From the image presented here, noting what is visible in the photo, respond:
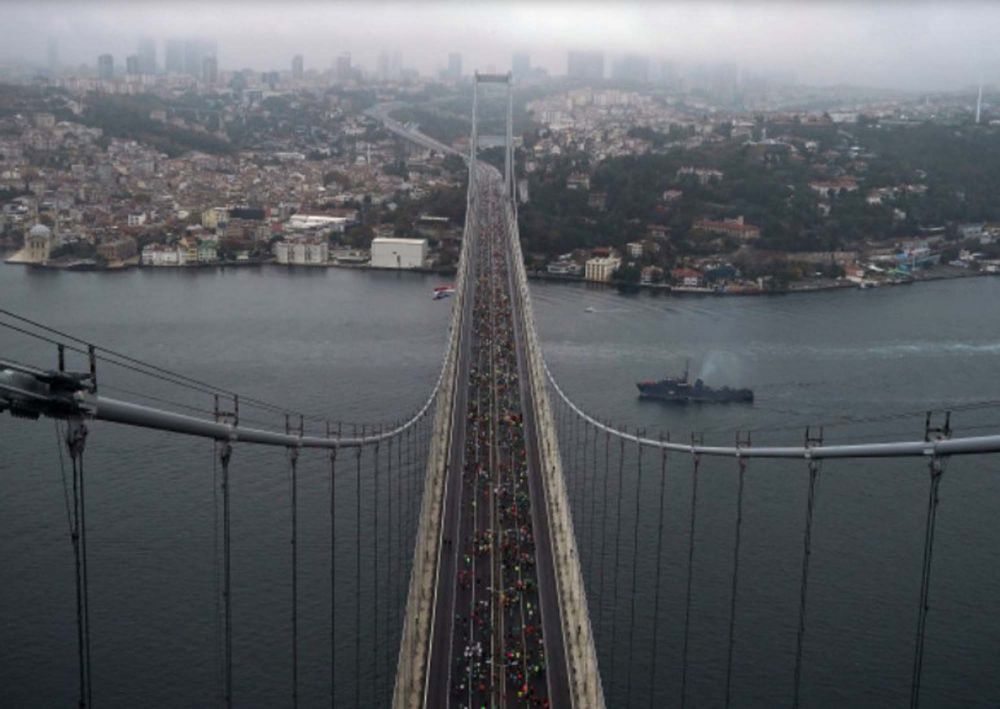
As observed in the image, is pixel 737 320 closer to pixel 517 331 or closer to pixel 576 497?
pixel 517 331

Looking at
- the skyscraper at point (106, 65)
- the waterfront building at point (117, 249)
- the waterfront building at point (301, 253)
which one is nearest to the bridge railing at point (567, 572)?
the waterfront building at point (301, 253)

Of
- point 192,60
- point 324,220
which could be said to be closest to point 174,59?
point 192,60

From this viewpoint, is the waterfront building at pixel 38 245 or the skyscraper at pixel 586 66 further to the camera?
the skyscraper at pixel 586 66

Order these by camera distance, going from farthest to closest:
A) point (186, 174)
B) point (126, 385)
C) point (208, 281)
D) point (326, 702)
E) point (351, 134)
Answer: point (351, 134) < point (186, 174) < point (208, 281) < point (126, 385) < point (326, 702)

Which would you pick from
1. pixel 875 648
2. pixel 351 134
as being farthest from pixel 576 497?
pixel 351 134

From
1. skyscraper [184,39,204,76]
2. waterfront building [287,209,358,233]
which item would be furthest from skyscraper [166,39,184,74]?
waterfront building [287,209,358,233]

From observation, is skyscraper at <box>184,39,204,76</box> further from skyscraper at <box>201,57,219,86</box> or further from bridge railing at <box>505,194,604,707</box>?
bridge railing at <box>505,194,604,707</box>

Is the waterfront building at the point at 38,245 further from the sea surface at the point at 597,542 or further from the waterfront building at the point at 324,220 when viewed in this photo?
the sea surface at the point at 597,542
